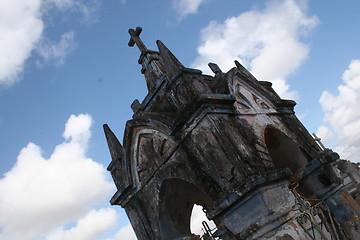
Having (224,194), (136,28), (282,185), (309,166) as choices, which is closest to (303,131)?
(309,166)

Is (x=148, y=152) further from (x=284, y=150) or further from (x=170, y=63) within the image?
(x=284, y=150)

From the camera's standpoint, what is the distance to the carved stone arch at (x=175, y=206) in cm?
690

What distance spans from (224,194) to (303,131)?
3435mm

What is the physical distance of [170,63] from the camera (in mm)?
6668

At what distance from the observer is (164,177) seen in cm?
668

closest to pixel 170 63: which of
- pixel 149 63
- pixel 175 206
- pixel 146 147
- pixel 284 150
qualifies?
pixel 146 147

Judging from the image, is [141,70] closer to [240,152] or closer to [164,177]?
[164,177]

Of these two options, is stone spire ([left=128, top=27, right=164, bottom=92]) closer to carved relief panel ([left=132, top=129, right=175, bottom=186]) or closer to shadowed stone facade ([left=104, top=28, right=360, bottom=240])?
shadowed stone facade ([left=104, top=28, right=360, bottom=240])

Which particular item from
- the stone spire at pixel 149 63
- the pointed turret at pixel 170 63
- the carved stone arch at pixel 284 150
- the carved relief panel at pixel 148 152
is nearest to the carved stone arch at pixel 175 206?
the carved relief panel at pixel 148 152

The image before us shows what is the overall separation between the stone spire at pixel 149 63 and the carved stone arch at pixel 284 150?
3272mm

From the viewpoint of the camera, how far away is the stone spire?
874 centimetres

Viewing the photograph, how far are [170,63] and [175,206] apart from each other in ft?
10.3

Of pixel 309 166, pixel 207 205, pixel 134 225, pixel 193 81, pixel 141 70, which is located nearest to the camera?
pixel 193 81

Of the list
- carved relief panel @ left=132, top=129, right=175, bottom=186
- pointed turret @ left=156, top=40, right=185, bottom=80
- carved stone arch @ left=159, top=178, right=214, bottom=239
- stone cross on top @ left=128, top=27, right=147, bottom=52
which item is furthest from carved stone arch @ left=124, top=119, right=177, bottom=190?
stone cross on top @ left=128, top=27, right=147, bottom=52
